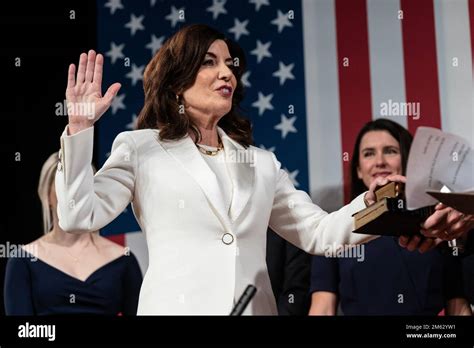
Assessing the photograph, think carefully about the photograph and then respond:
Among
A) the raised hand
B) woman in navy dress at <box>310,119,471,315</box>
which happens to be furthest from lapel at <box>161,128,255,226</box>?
woman in navy dress at <box>310,119,471,315</box>

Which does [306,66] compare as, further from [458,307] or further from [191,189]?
[191,189]

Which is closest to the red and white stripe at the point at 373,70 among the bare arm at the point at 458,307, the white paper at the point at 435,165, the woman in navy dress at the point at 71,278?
the bare arm at the point at 458,307

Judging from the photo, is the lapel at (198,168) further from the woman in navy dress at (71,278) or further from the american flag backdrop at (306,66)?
the american flag backdrop at (306,66)

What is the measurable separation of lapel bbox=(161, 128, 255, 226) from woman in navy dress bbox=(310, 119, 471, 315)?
716 mm

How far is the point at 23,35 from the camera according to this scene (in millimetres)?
3262

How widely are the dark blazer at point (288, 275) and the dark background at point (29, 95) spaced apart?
870mm

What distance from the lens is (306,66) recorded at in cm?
338

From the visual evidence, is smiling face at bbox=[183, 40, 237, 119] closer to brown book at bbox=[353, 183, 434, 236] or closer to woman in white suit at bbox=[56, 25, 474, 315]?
woman in white suit at bbox=[56, 25, 474, 315]

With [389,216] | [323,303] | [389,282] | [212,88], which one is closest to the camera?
[389,216]

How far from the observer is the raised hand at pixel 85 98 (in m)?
2.06

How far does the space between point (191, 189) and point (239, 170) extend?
161 mm

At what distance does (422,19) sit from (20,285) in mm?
1718

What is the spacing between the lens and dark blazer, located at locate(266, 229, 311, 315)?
308cm

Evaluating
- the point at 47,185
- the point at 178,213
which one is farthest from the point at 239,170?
the point at 47,185
